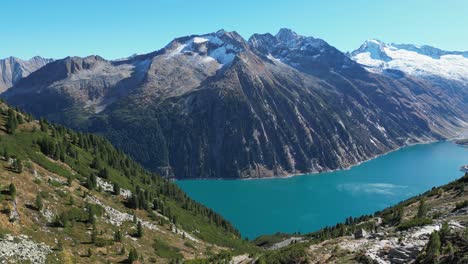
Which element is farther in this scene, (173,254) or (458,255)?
(173,254)

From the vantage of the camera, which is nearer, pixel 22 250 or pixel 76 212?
pixel 22 250

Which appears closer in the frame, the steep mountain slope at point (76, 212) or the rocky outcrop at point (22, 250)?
Result: the rocky outcrop at point (22, 250)

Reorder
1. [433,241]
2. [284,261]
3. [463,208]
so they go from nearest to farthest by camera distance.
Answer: [433,241]
[284,261]
[463,208]

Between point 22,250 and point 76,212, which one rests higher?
point 76,212

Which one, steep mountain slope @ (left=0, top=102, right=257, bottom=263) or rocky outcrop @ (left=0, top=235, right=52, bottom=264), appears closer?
rocky outcrop @ (left=0, top=235, right=52, bottom=264)

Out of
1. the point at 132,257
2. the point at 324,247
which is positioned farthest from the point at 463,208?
the point at 132,257

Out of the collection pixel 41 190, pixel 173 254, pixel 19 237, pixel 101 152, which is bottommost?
pixel 173 254

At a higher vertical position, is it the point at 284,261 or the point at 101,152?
the point at 101,152

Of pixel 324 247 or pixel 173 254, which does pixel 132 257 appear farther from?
pixel 324 247
